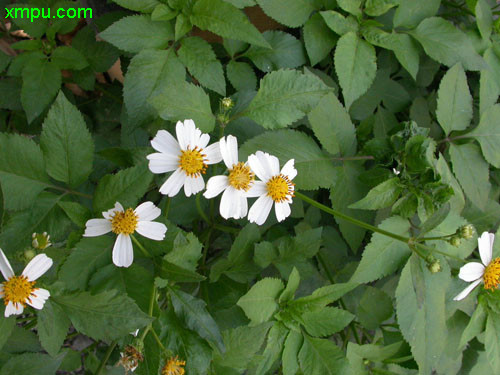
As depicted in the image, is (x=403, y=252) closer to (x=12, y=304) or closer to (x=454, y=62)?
(x=454, y=62)

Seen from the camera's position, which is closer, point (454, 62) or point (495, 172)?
point (454, 62)

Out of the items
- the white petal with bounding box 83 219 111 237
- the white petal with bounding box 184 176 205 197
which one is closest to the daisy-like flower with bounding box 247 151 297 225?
the white petal with bounding box 184 176 205 197

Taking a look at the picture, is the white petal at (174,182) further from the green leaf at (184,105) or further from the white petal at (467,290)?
the white petal at (467,290)

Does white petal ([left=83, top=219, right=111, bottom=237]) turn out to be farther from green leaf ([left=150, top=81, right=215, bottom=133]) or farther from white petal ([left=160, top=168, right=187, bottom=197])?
green leaf ([left=150, top=81, right=215, bottom=133])

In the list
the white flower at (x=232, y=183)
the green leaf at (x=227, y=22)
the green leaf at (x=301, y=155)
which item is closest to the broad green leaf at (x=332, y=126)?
the green leaf at (x=301, y=155)

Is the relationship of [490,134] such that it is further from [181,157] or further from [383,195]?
[181,157]

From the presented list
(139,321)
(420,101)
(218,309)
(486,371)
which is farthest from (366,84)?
(486,371)
